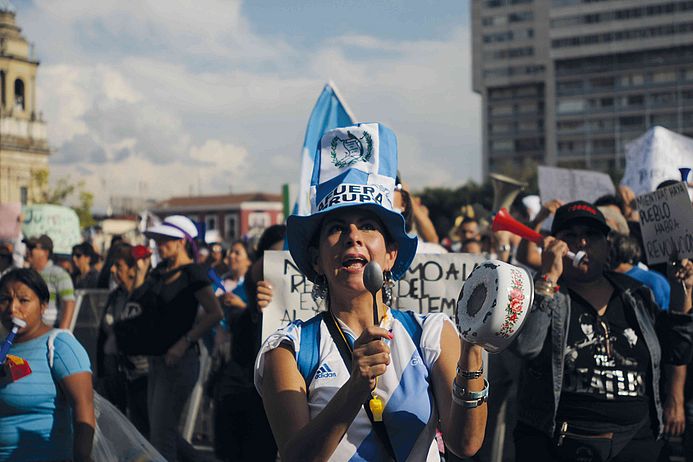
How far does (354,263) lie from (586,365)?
189 cm

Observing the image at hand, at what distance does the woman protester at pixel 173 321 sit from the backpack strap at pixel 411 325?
364 centimetres

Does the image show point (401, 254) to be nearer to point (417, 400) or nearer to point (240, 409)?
point (417, 400)

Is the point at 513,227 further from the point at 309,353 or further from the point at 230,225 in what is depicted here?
the point at 230,225

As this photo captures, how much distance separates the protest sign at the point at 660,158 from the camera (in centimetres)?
827

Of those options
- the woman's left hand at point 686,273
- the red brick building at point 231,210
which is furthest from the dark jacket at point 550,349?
the red brick building at point 231,210

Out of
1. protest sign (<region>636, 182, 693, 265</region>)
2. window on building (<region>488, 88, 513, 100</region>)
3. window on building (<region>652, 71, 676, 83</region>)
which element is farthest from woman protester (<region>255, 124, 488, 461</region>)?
window on building (<region>488, 88, 513, 100</region>)

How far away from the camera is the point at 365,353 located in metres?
2.20

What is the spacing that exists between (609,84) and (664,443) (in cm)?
10039

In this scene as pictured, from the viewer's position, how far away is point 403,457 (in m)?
2.55

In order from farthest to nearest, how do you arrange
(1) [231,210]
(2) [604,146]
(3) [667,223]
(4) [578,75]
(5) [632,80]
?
1. (4) [578,75]
2. (2) [604,146]
3. (5) [632,80]
4. (1) [231,210]
5. (3) [667,223]

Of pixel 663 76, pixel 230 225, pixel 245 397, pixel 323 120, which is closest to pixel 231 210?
pixel 230 225

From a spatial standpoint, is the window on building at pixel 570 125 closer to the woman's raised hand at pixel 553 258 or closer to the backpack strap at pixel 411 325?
the woman's raised hand at pixel 553 258

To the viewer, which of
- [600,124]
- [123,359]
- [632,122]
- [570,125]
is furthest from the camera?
[570,125]

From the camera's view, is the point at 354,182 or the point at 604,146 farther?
the point at 604,146
